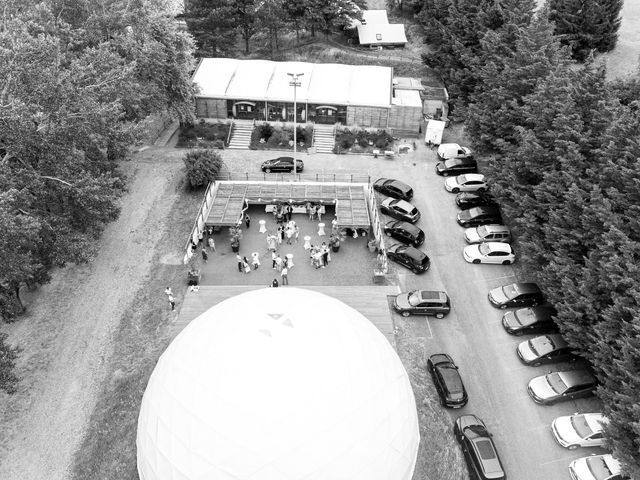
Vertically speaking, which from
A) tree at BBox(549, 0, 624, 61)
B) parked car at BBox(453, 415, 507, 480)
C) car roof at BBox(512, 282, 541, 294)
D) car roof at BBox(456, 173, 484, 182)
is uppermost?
tree at BBox(549, 0, 624, 61)

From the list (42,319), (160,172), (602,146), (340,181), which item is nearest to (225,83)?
(160,172)

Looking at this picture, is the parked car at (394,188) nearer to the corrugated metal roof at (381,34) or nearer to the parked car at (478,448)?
the parked car at (478,448)

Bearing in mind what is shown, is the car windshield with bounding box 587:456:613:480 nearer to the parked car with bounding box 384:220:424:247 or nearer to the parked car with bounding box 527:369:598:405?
the parked car with bounding box 527:369:598:405

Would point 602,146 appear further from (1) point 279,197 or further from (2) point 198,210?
(2) point 198,210

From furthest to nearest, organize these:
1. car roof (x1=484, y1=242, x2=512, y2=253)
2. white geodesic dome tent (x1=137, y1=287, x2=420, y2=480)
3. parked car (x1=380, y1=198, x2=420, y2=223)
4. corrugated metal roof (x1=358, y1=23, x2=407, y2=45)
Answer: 1. corrugated metal roof (x1=358, y1=23, x2=407, y2=45)
2. parked car (x1=380, y1=198, x2=420, y2=223)
3. car roof (x1=484, y1=242, x2=512, y2=253)
4. white geodesic dome tent (x1=137, y1=287, x2=420, y2=480)

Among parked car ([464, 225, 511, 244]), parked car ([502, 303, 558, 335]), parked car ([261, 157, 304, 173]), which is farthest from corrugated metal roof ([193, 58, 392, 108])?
parked car ([502, 303, 558, 335])

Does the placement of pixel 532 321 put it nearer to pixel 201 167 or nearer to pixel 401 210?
pixel 401 210

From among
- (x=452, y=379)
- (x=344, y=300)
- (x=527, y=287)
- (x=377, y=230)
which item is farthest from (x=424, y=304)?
(x=377, y=230)
